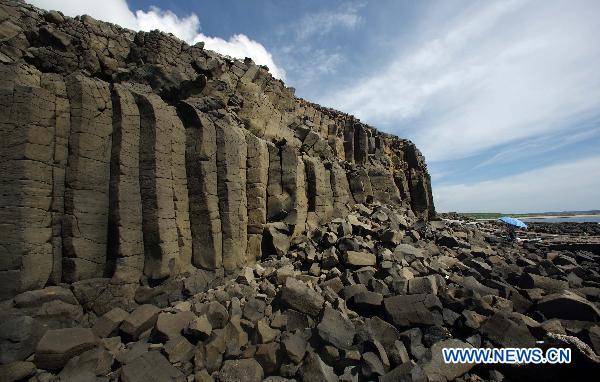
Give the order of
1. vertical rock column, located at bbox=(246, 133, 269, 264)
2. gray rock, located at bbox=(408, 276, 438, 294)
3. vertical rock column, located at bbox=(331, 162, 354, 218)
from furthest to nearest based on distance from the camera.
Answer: vertical rock column, located at bbox=(331, 162, 354, 218) → vertical rock column, located at bbox=(246, 133, 269, 264) → gray rock, located at bbox=(408, 276, 438, 294)

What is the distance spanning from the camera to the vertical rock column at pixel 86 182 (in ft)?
27.9

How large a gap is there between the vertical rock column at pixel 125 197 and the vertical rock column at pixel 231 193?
2.77m

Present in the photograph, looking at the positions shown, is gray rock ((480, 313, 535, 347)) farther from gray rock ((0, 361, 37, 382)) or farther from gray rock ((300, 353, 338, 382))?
gray rock ((0, 361, 37, 382))

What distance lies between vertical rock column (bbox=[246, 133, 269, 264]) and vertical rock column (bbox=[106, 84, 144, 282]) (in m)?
4.17

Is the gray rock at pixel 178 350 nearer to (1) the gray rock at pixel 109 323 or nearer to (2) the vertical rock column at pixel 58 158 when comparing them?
(1) the gray rock at pixel 109 323

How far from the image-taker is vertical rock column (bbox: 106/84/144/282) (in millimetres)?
8961

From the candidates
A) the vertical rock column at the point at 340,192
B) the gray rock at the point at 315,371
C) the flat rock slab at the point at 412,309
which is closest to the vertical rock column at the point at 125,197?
the gray rock at the point at 315,371

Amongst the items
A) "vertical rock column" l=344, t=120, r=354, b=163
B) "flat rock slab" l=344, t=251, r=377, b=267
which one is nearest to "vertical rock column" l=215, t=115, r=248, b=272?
"flat rock slab" l=344, t=251, r=377, b=267

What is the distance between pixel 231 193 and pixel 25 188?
5754 mm

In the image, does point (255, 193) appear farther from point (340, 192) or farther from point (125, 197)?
point (340, 192)

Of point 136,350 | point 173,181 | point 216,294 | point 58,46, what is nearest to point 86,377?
point 136,350

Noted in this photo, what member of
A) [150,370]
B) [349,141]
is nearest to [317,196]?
[349,141]

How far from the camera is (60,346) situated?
21.5 feet

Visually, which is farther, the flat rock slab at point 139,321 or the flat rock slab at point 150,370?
the flat rock slab at point 139,321
